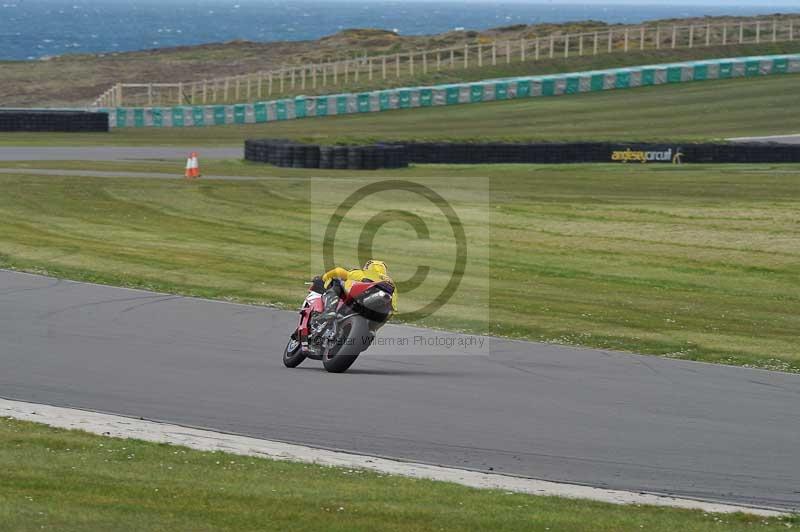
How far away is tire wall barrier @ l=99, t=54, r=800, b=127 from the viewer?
52062 mm

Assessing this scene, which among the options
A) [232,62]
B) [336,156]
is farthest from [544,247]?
[232,62]

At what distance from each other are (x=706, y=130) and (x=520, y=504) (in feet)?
134

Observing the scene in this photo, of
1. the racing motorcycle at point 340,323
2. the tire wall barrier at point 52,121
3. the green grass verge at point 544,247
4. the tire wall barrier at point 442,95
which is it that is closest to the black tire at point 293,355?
the racing motorcycle at point 340,323

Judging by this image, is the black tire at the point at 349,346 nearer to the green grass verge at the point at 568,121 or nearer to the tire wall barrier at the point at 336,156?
the tire wall barrier at the point at 336,156

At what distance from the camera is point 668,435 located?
34.4 ft

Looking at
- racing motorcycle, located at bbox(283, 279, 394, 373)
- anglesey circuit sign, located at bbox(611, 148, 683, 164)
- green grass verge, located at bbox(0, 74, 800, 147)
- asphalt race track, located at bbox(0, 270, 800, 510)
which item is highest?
green grass verge, located at bbox(0, 74, 800, 147)

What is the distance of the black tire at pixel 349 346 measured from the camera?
1209 cm

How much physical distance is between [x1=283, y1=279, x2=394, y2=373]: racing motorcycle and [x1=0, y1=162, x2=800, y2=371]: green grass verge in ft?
10.2

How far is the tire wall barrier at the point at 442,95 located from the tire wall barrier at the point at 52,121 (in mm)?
4152

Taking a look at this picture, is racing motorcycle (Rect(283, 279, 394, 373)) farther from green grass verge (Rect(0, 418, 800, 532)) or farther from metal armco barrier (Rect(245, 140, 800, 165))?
metal armco barrier (Rect(245, 140, 800, 165))

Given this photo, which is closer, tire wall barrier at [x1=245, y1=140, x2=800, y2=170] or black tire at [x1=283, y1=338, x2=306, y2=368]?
black tire at [x1=283, y1=338, x2=306, y2=368]

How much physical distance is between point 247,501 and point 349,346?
4.32 meters

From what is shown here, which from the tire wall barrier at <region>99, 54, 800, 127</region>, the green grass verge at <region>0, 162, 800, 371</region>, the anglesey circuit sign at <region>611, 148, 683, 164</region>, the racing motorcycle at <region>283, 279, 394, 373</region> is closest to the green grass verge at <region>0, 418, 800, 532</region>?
the racing motorcycle at <region>283, 279, 394, 373</region>

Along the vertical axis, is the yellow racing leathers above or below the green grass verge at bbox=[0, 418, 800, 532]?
above
